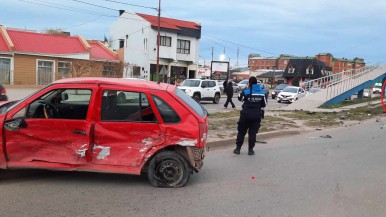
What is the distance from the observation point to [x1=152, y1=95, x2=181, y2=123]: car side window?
586 centimetres

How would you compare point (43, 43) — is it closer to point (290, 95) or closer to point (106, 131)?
point (290, 95)

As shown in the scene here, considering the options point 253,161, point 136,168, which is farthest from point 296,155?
point 136,168

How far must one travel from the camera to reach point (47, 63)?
3350 centimetres

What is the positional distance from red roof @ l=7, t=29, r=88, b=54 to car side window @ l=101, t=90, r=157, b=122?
29.1 metres

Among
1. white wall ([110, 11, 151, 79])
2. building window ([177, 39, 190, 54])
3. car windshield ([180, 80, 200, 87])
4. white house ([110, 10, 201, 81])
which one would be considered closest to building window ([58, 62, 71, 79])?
car windshield ([180, 80, 200, 87])

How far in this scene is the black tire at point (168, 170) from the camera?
5.88 meters

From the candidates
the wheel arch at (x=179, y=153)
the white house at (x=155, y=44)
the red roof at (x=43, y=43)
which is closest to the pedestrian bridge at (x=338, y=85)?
the wheel arch at (x=179, y=153)

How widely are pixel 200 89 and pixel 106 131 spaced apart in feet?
67.0

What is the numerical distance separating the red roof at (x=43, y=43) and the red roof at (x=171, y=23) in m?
14.3

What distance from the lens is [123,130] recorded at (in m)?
5.72

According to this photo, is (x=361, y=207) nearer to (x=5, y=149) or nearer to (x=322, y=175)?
(x=322, y=175)

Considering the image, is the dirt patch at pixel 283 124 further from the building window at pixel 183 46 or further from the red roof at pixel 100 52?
the building window at pixel 183 46

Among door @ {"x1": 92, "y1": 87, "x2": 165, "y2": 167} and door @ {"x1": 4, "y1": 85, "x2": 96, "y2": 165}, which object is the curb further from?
door @ {"x1": 4, "y1": 85, "x2": 96, "y2": 165}

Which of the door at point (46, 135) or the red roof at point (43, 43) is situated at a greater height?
the red roof at point (43, 43)
